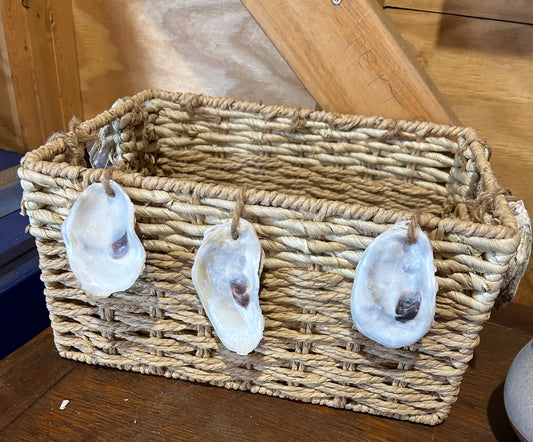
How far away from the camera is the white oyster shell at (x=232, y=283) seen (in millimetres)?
496

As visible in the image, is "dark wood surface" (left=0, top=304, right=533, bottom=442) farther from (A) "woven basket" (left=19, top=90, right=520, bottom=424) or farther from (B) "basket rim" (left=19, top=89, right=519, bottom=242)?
(B) "basket rim" (left=19, top=89, right=519, bottom=242)

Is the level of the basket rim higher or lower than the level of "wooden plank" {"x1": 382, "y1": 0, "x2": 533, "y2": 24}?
lower

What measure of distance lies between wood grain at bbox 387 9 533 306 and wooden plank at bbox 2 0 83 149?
64 cm

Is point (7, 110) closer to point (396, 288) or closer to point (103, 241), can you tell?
point (103, 241)

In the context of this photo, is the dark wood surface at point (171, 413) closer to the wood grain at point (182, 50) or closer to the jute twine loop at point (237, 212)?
the jute twine loop at point (237, 212)

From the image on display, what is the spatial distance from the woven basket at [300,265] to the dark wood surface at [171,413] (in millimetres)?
16

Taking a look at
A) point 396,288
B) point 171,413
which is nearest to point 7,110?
point 171,413

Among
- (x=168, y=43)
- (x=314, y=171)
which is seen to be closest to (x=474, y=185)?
(x=314, y=171)

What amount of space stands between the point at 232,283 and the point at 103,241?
0.14 metres

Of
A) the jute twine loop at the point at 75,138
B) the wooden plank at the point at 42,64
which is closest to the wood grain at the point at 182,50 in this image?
the wooden plank at the point at 42,64

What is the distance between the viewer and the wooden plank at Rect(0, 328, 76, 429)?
59cm

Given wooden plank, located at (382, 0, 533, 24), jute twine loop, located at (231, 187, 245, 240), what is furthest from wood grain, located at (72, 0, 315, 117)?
jute twine loop, located at (231, 187, 245, 240)

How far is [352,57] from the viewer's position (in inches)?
30.6

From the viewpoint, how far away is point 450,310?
0.51 metres
